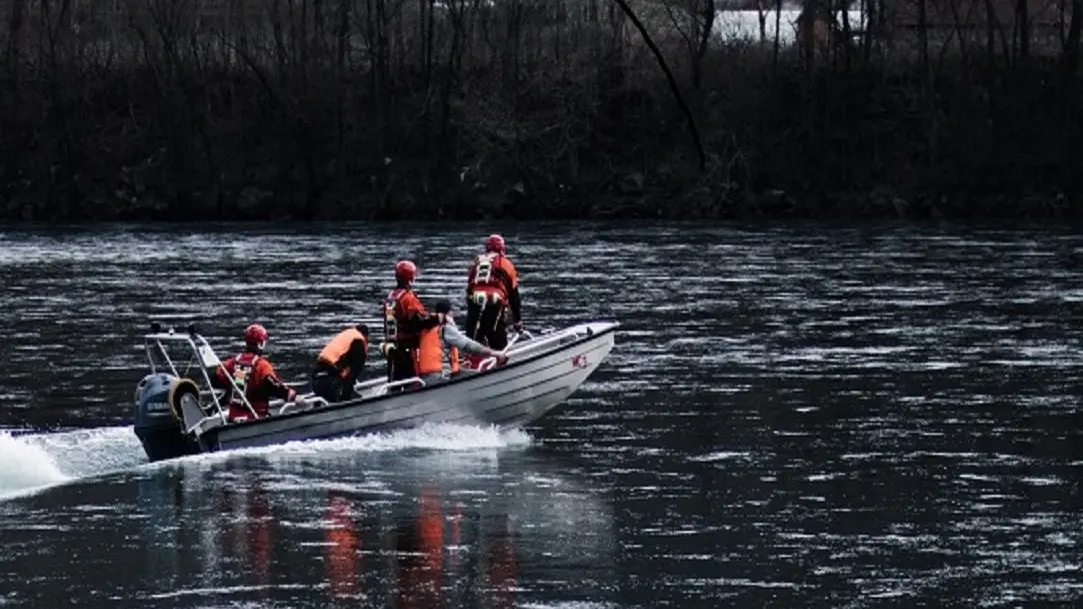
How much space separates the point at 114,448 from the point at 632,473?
17.8 feet

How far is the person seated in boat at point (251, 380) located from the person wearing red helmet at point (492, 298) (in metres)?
2.39

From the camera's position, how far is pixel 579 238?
195 ft

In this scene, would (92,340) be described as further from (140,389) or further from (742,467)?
(742,467)

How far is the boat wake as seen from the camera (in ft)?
72.3

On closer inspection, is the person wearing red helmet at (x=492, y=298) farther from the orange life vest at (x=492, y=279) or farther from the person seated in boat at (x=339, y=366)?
the person seated in boat at (x=339, y=366)

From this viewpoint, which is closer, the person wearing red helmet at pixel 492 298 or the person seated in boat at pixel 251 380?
the person seated in boat at pixel 251 380

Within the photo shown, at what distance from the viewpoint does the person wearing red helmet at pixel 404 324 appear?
2352 centimetres

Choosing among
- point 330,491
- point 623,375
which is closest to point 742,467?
point 330,491

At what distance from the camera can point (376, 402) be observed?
23.4m

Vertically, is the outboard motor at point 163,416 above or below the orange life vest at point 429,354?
below

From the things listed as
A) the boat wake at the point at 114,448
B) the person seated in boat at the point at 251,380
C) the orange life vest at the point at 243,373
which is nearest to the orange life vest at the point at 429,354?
the boat wake at the point at 114,448

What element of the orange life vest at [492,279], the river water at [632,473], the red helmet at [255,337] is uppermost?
the orange life vest at [492,279]

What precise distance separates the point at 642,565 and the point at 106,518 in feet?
16.6

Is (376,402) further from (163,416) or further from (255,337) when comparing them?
(163,416)
